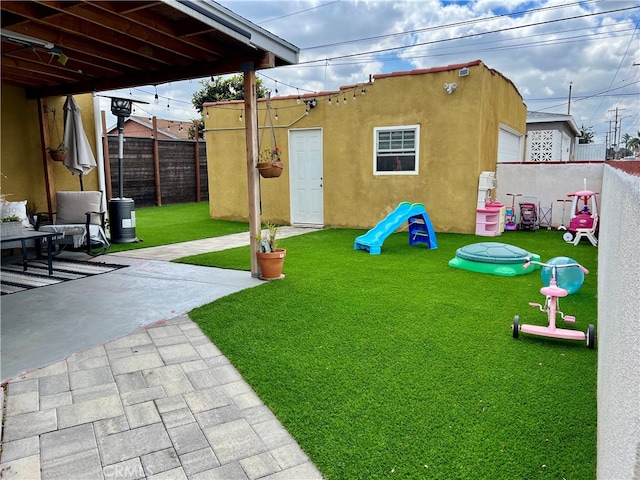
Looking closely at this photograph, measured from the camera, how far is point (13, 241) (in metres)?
4.97

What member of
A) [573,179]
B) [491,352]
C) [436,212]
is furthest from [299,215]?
[491,352]

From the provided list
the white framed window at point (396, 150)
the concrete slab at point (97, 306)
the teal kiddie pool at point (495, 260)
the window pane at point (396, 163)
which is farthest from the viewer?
the window pane at point (396, 163)

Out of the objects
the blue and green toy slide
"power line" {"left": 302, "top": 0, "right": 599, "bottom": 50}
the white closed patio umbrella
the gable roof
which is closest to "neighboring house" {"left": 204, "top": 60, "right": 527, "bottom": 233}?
the blue and green toy slide

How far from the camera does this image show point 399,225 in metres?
6.92

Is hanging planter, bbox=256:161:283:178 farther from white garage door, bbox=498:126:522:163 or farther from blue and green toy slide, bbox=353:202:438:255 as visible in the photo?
white garage door, bbox=498:126:522:163

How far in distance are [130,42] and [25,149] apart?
3771 mm

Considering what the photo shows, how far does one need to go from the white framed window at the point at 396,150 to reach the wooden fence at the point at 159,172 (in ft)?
26.9

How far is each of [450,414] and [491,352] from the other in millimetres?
962

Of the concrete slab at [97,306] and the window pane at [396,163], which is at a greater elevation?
the window pane at [396,163]

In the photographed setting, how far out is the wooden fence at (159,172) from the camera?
1338cm

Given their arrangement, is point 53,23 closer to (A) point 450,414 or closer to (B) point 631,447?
(A) point 450,414

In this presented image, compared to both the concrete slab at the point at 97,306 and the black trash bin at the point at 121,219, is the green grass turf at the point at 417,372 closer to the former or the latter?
the concrete slab at the point at 97,306

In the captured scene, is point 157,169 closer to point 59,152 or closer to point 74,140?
point 59,152

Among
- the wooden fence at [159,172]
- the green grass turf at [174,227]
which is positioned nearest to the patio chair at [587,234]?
the green grass turf at [174,227]
